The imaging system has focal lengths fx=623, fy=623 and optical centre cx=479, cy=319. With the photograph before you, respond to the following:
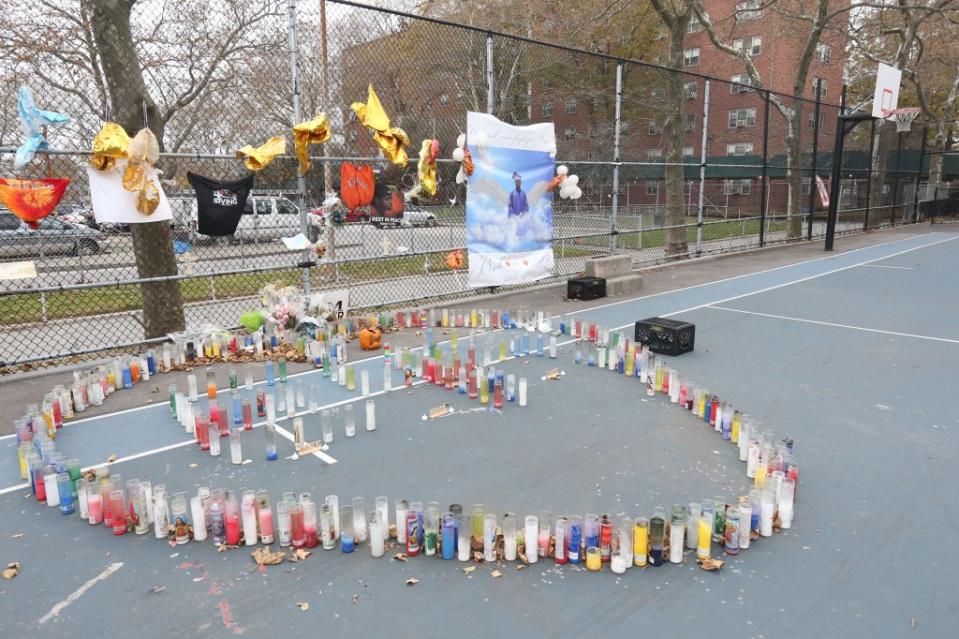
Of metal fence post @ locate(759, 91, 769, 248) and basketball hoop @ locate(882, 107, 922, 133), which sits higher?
basketball hoop @ locate(882, 107, 922, 133)

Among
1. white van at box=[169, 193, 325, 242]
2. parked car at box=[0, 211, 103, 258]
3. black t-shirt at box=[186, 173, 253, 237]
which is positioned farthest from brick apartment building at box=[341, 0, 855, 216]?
parked car at box=[0, 211, 103, 258]

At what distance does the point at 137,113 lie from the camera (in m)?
8.28

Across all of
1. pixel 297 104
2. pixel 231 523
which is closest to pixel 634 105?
pixel 297 104

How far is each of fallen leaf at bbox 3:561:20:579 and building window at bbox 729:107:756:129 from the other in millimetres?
41481

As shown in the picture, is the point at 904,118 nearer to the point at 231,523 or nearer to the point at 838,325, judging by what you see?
the point at 838,325

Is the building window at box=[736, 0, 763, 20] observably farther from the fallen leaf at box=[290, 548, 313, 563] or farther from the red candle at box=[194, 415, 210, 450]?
the fallen leaf at box=[290, 548, 313, 563]

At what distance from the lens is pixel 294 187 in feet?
31.7

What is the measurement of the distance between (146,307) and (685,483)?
766cm

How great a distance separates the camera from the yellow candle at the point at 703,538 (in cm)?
383

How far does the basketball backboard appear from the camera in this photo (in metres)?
21.0

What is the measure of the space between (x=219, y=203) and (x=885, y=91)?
75.5 ft

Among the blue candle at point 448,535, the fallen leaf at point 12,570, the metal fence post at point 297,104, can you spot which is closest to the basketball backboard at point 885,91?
the metal fence post at point 297,104

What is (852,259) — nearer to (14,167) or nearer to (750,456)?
(750,456)

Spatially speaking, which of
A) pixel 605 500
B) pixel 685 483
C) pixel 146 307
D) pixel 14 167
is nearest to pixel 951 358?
pixel 685 483
